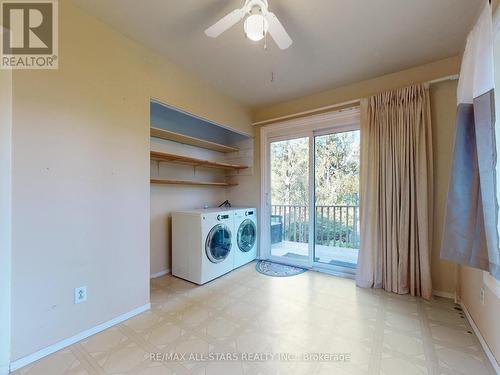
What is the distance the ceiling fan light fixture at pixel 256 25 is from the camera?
49.9 inches

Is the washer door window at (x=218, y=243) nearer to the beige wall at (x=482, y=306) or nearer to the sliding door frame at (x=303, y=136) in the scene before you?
the sliding door frame at (x=303, y=136)

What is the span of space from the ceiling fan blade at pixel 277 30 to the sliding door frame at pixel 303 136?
1.62 meters

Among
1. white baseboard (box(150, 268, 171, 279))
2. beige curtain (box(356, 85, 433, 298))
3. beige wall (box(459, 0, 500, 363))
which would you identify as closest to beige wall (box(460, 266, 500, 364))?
beige wall (box(459, 0, 500, 363))

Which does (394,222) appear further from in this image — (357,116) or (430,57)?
(430,57)

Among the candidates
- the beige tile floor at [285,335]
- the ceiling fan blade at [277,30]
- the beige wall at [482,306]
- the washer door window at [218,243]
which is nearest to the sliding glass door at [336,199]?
the beige tile floor at [285,335]

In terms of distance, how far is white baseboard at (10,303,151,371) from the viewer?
4.57 ft

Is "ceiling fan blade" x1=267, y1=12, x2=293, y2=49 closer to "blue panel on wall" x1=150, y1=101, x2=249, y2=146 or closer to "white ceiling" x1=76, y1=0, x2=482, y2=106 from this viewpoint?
"white ceiling" x1=76, y1=0, x2=482, y2=106

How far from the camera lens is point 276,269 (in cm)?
311

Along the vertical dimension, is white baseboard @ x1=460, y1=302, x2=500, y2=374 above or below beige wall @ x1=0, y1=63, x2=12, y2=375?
below

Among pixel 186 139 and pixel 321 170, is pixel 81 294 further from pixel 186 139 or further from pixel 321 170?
pixel 321 170

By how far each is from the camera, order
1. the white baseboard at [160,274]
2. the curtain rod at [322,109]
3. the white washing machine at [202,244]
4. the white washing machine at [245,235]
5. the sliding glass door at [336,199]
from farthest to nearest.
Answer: the white washing machine at [245,235] → the sliding glass door at [336,199] → the white baseboard at [160,274] → the white washing machine at [202,244] → the curtain rod at [322,109]

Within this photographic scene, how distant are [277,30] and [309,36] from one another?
691 mm

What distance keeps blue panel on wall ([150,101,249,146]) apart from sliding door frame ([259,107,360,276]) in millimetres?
→ 490

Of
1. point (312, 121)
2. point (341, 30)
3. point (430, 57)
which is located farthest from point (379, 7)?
point (312, 121)
